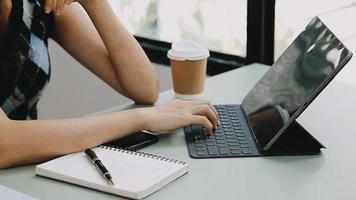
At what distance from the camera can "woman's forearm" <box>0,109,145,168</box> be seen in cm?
103

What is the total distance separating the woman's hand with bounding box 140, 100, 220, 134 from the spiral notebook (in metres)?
0.12

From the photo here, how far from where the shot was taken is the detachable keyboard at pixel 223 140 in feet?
3.63

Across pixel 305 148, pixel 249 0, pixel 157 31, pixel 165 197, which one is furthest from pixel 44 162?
pixel 157 31

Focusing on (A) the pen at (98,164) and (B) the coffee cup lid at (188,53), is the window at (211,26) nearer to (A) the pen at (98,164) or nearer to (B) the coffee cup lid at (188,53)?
(B) the coffee cup lid at (188,53)

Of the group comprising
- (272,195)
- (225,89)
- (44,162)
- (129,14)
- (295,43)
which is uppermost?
(295,43)

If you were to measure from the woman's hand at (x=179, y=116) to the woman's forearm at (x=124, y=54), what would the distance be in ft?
0.65

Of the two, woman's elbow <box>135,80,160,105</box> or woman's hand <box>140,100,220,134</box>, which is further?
woman's elbow <box>135,80,160,105</box>

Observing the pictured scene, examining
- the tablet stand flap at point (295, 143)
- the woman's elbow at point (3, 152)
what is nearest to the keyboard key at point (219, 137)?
the tablet stand flap at point (295, 143)

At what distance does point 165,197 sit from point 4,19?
2.31ft

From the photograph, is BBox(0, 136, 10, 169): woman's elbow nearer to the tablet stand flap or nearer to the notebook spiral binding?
the notebook spiral binding

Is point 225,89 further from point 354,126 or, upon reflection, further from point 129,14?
point 129,14

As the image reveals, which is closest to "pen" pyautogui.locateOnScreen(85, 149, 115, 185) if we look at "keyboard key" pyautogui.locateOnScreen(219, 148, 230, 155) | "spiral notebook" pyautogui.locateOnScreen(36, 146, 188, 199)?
"spiral notebook" pyautogui.locateOnScreen(36, 146, 188, 199)

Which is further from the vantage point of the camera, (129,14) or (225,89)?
(129,14)

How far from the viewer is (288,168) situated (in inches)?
40.8
